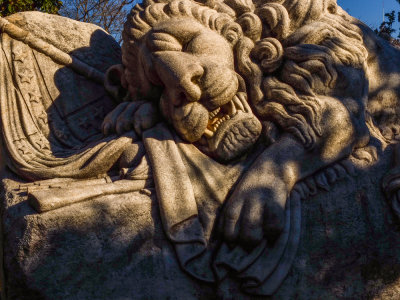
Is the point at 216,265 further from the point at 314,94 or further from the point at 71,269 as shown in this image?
the point at 314,94

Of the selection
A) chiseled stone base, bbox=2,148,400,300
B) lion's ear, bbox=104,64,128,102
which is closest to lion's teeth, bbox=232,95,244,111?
chiseled stone base, bbox=2,148,400,300

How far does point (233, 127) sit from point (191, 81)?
1.18ft

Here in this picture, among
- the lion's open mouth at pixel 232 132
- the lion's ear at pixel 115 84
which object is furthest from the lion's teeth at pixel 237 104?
the lion's ear at pixel 115 84

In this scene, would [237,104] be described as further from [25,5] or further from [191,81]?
[25,5]

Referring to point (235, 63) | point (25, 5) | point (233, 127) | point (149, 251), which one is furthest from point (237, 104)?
point (25, 5)

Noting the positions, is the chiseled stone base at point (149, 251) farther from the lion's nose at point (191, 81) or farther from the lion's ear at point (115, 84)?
the lion's ear at point (115, 84)

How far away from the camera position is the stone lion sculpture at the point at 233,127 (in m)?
2.08

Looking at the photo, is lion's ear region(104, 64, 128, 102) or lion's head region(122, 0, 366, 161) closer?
lion's head region(122, 0, 366, 161)

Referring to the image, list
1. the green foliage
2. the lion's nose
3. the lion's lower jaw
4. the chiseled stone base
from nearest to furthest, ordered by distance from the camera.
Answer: the chiseled stone base < the lion's nose < the lion's lower jaw < the green foliage

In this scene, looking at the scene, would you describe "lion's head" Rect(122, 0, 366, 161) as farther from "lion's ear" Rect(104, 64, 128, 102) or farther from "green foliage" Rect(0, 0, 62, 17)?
Result: "green foliage" Rect(0, 0, 62, 17)

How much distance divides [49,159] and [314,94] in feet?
5.48

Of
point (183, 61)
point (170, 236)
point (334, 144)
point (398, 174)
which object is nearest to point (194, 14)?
point (183, 61)

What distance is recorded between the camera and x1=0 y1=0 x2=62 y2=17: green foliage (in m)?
5.78

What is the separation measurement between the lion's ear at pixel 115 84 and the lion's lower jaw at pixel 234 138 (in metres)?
0.95
